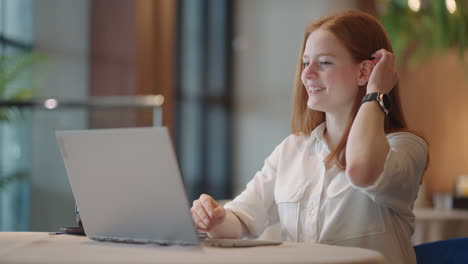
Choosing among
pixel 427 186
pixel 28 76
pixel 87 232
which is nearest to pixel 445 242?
pixel 87 232

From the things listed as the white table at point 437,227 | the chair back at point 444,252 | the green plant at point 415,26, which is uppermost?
the green plant at point 415,26

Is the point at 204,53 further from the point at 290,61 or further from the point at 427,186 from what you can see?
the point at 427,186

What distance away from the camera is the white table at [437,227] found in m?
4.22

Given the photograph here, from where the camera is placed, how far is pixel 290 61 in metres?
7.89

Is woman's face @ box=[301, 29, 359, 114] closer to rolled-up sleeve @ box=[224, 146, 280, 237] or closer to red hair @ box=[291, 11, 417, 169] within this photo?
red hair @ box=[291, 11, 417, 169]

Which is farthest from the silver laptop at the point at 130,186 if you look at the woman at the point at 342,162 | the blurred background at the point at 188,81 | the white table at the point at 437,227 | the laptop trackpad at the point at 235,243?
the white table at the point at 437,227

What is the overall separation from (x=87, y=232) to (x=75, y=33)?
415 centimetres

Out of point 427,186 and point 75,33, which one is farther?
point 427,186

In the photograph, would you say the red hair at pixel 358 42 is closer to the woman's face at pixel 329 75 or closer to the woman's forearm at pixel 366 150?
the woman's face at pixel 329 75

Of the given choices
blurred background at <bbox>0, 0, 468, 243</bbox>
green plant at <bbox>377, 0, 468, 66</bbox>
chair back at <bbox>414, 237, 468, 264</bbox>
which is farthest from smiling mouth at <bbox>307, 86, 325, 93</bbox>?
green plant at <bbox>377, 0, 468, 66</bbox>

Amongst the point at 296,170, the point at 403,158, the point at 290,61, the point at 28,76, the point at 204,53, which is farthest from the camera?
the point at 290,61

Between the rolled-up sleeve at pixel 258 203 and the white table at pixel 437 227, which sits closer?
the rolled-up sleeve at pixel 258 203

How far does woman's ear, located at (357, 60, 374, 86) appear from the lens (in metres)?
2.08

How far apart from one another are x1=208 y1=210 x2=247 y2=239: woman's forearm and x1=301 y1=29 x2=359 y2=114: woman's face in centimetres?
41
